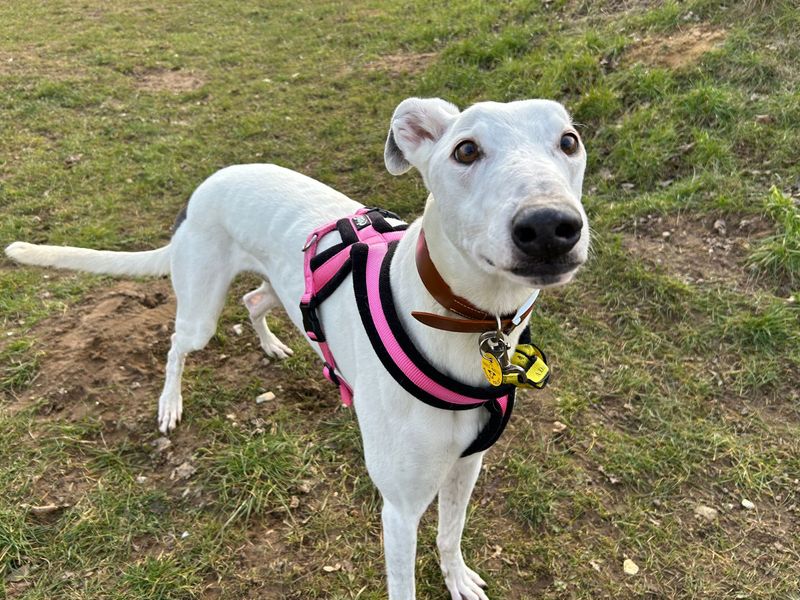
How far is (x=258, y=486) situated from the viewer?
3172mm

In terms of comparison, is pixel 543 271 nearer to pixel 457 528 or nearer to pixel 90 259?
pixel 457 528

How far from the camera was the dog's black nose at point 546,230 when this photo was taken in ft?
4.60

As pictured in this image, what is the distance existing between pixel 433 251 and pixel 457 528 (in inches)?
57.4

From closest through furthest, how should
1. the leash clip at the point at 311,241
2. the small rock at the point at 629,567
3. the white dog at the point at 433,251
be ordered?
the white dog at the point at 433,251 → the leash clip at the point at 311,241 → the small rock at the point at 629,567

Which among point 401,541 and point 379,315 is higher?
point 379,315

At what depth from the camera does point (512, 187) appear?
1549 mm

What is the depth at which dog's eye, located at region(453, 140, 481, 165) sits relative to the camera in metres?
1.79

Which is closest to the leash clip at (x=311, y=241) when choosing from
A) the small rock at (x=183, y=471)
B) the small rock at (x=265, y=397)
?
the small rock at (x=265, y=397)

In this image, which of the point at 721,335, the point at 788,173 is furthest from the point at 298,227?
the point at 788,173

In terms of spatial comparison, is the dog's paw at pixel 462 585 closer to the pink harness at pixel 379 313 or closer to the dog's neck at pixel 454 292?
the pink harness at pixel 379 313

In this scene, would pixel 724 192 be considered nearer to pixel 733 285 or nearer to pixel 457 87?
pixel 733 285

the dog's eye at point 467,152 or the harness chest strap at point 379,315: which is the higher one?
the dog's eye at point 467,152

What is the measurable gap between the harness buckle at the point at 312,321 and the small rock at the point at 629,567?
1944mm

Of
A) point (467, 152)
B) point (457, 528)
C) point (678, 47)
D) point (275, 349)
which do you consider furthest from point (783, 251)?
Answer: point (275, 349)
